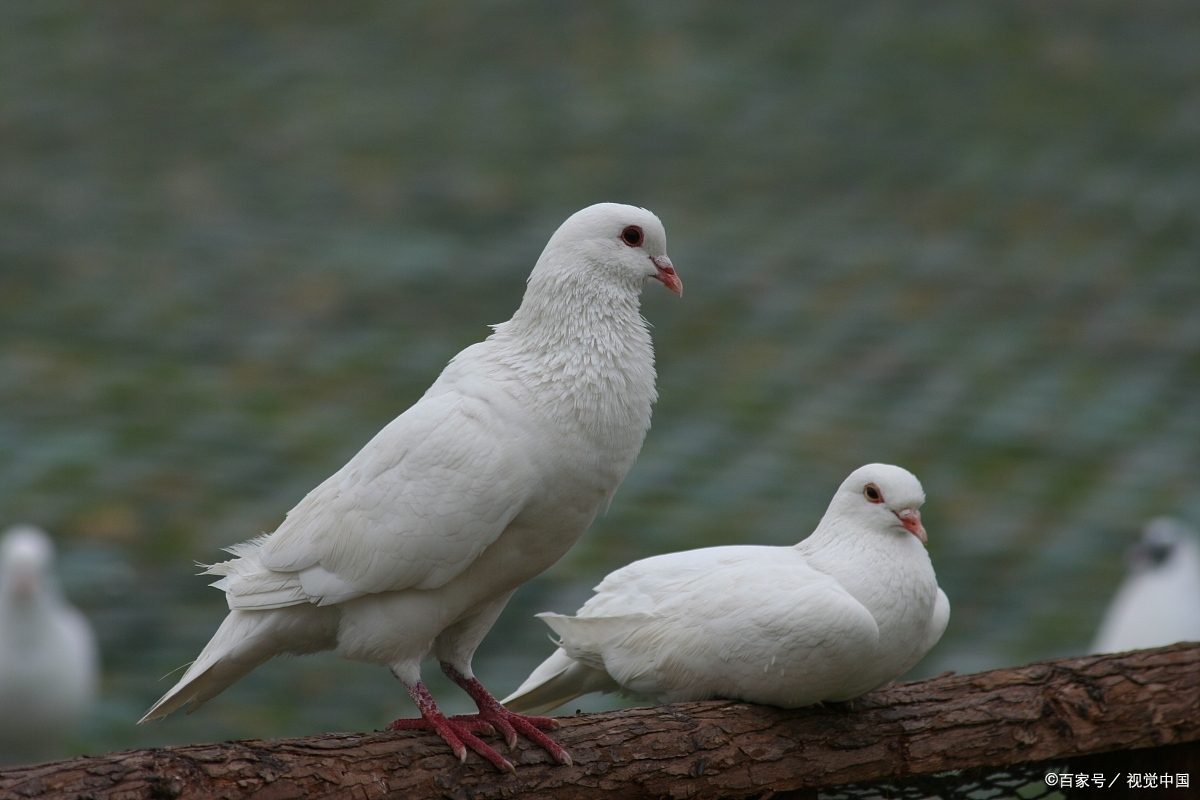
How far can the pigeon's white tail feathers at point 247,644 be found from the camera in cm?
307

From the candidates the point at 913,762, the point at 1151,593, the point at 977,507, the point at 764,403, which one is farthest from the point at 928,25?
the point at 913,762

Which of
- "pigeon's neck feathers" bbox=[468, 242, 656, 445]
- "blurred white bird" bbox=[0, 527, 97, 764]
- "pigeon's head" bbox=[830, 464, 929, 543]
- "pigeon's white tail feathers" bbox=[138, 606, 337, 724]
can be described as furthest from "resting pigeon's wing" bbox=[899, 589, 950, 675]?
"blurred white bird" bbox=[0, 527, 97, 764]

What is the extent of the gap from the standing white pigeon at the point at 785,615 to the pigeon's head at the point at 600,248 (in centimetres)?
86

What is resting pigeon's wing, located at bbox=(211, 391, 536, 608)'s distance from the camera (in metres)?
2.86

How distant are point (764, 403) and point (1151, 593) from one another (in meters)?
2.75

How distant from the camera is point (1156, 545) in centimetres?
636

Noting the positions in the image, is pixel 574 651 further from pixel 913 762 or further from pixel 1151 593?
pixel 1151 593

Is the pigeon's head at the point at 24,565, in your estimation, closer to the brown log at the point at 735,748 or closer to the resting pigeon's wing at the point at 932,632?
the brown log at the point at 735,748

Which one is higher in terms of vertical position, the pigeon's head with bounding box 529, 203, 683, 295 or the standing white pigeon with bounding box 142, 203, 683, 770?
the pigeon's head with bounding box 529, 203, 683, 295

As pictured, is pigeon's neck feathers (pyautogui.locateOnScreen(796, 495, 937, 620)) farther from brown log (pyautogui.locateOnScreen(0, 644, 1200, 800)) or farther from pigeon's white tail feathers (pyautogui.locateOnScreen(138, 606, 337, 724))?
pigeon's white tail feathers (pyautogui.locateOnScreen(138, 606, 337, 724))

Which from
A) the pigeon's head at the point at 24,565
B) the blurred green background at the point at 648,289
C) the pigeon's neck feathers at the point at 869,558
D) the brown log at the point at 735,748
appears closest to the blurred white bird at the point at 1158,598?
the blurred green background at the point at 648,289

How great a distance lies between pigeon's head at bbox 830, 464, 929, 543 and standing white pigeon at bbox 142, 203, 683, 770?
64cm

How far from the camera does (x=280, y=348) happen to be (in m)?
7.82

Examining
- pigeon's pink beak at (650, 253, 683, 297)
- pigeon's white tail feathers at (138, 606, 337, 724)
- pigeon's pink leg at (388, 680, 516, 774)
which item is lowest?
pigeon's pink leg at (388, 680, 516, 774)
